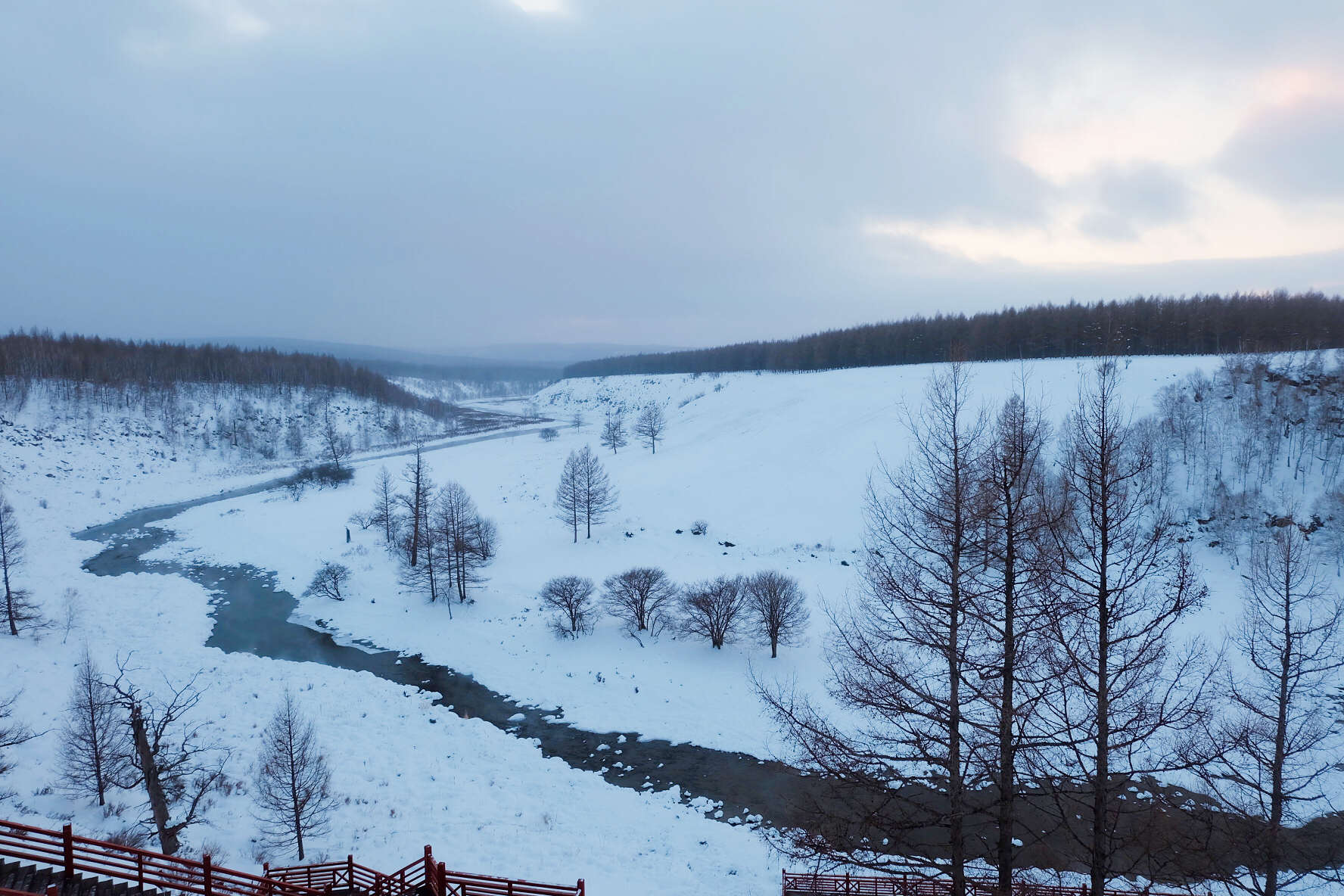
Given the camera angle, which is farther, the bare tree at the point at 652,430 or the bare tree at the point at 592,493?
the bare tree at the point at 652,430

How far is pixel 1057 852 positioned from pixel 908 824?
432 inches

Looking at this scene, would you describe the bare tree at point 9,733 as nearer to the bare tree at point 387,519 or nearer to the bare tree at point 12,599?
the bare tree at point 12,599

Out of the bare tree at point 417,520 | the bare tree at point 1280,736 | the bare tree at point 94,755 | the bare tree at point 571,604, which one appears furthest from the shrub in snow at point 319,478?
the bare tree at point 1280,736

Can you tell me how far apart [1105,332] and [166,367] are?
Result: 13355 cm

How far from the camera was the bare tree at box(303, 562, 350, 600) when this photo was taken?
31.5 metres

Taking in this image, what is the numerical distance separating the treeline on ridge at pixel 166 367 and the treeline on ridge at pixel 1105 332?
83.2m

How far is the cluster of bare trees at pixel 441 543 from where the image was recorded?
31203 millimetres

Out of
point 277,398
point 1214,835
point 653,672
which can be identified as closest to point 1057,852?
point 1214,835

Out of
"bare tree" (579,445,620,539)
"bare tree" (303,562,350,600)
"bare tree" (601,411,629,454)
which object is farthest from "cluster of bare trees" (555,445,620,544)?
"bare tree" (601,411,629,454)

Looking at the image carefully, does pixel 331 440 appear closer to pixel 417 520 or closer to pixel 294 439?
pixel 294 439

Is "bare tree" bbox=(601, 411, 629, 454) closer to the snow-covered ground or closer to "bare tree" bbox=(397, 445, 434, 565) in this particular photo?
the snow-covered ground

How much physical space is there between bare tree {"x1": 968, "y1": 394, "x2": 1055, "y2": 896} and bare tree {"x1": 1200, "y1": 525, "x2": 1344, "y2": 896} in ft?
6.15

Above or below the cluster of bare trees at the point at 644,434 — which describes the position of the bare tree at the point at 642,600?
below

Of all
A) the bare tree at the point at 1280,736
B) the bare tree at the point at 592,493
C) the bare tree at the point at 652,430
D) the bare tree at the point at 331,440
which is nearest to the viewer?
Result: the bare tree at the point at 1280,736
